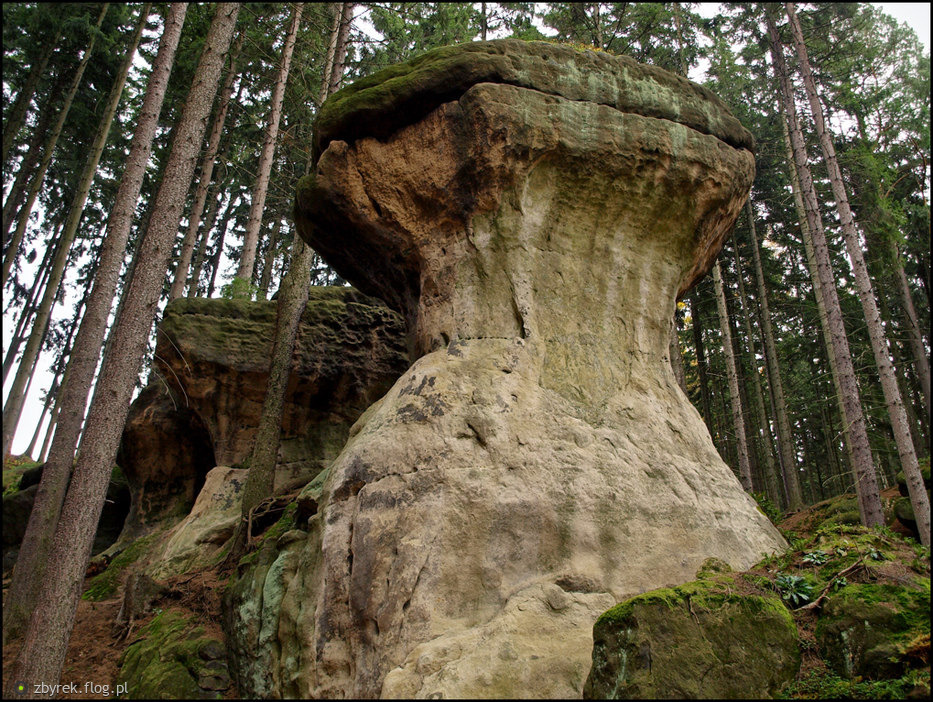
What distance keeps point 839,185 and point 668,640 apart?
1113 cm

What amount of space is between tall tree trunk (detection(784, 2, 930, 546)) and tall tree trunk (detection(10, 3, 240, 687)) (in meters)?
10.9

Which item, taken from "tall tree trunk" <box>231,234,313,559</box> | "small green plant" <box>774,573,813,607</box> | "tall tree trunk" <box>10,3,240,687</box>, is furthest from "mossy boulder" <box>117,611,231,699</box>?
"small green plant" <box>774,573,813,607</box>

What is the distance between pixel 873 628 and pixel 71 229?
786 inches

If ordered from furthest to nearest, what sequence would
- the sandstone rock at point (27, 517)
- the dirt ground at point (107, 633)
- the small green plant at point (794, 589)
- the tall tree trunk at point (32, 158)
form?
1. the tall tree trunk at point (32, 158)
2. the sandstone rock at point (27, 517)
3. the dirt ground at point (107, 633)
4. the small green plant at point (794, 589)

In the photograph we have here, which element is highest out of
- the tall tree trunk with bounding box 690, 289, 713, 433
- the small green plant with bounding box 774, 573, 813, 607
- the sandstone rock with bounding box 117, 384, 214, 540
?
the tall tree trunk with bounding box 690, 289, 713, 433

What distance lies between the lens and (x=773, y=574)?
602 cm

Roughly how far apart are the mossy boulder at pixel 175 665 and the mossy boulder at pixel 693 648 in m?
4.30

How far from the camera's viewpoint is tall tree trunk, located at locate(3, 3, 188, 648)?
8062 millimetres

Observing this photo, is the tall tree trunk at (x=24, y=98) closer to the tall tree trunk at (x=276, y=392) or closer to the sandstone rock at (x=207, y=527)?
the tall tree trunk at (x=276, y=392)

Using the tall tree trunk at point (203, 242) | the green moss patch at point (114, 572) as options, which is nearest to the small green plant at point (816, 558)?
the green moss patch at point (114, 572)

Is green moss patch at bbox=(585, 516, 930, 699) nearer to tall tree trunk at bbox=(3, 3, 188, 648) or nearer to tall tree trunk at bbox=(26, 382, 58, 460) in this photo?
tall tree trunk at bbox=(3, 3, 188, 648)

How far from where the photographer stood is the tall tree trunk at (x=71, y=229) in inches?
639

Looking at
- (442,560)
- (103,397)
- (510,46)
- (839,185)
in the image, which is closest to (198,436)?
(103,397)

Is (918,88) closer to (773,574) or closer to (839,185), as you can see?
(839,185)
